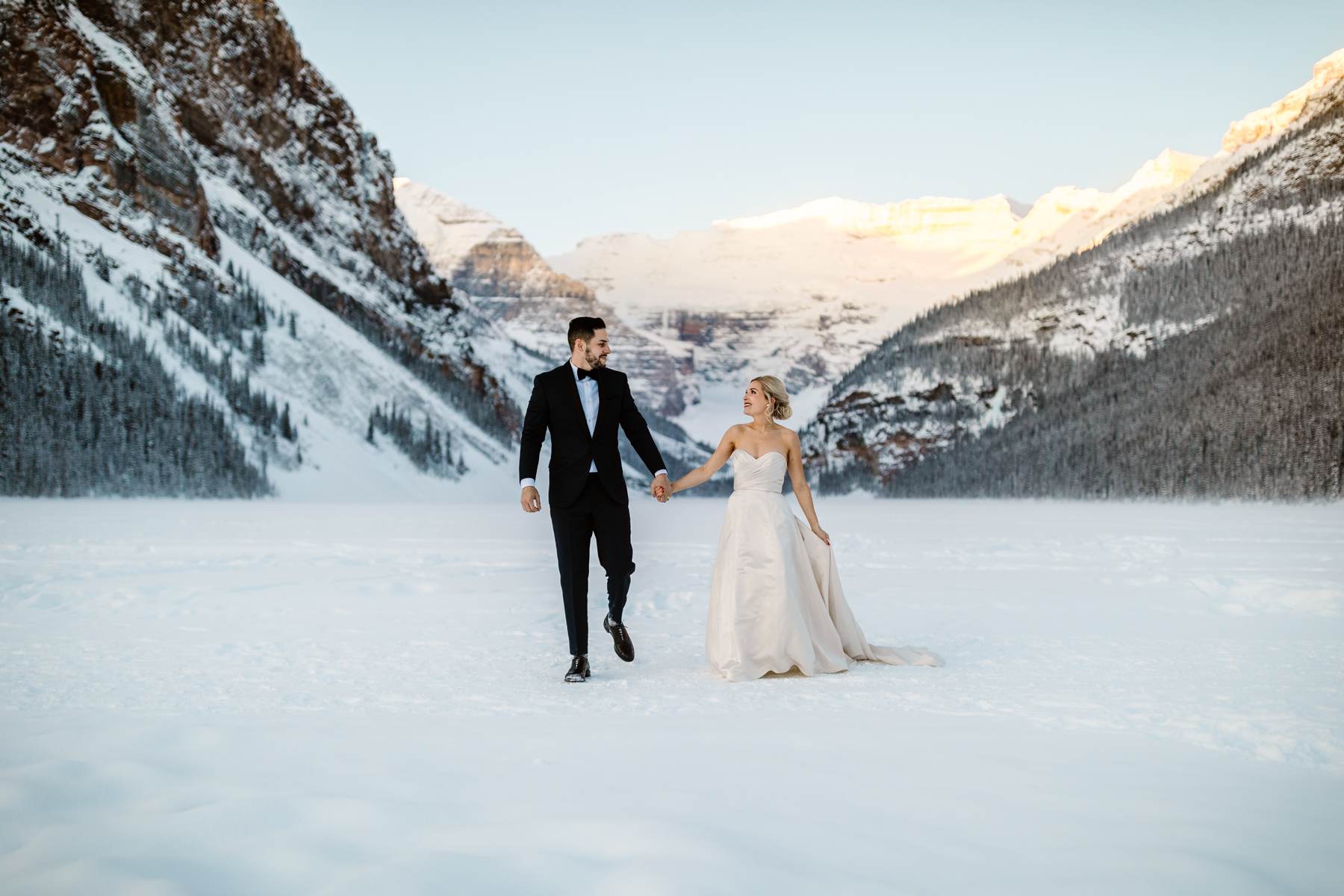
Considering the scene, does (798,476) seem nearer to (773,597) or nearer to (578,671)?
(773,597)

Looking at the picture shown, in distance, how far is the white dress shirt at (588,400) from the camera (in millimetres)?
9016

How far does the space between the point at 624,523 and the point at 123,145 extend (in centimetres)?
10438

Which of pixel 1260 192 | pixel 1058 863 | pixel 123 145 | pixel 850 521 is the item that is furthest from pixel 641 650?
pixel 1260 192

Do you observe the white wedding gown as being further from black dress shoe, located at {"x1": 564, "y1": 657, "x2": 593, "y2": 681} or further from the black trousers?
black dress shoe, located at {"x1": 564, "y1": 657, "x2": 593, "y2": 681}

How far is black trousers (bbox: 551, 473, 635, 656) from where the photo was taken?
890 cm

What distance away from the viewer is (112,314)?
83.9 meters

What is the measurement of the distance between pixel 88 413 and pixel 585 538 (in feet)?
248

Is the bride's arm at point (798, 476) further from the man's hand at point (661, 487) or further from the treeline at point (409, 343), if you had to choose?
the treeline at point (409, 343)

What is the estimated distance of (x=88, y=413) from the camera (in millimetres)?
73438

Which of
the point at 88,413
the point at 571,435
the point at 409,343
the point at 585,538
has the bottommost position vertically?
the point at 585,538

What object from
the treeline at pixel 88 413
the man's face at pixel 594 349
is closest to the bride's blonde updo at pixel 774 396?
the man's face at pixel 594 349

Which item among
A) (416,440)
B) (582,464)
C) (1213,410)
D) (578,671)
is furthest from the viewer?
(1213,410)

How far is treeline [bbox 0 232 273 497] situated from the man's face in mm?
69226

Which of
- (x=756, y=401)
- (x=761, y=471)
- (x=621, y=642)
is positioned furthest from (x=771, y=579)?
(x=756, y=401)
